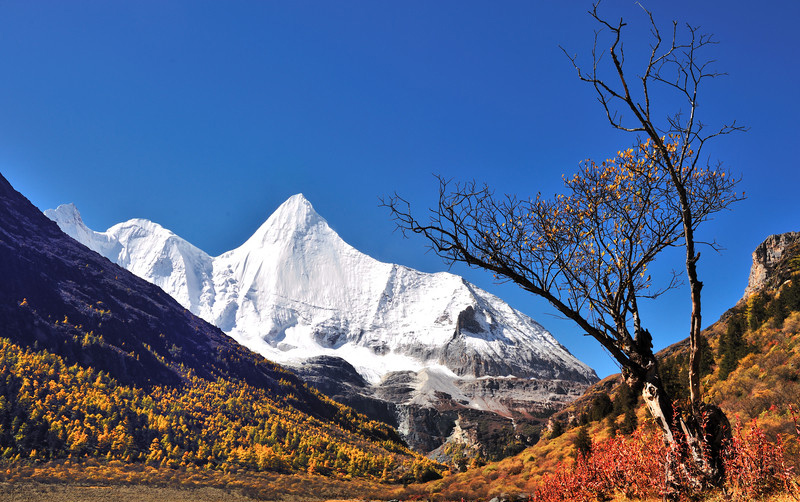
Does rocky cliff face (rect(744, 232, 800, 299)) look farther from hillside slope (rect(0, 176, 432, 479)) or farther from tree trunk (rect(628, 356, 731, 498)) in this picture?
tree trunk (rect(628, 356, 731, 498))

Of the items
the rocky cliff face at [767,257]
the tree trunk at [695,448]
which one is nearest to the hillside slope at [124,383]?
the tree trunk at [695,448]

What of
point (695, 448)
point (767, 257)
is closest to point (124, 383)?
point (695, 448)

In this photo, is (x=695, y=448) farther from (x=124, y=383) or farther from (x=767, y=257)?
(x=767, y=257)

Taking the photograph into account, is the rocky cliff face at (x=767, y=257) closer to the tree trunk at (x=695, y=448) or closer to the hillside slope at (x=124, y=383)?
the hillside slope at (x=124, y=383)

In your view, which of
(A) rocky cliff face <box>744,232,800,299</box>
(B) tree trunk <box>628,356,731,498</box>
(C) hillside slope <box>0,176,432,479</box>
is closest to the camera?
(B) tree trunk <box>628,356,731,498</box>

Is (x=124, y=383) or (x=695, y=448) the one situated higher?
(x=695, y=448)

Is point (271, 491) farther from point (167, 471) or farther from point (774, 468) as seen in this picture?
point (774, 468)

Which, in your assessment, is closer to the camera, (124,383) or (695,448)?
(695,448)

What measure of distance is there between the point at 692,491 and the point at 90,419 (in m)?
71.3

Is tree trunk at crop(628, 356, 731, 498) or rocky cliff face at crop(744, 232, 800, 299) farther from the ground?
rocky cliff face at crop(744, 232, 800, 299)

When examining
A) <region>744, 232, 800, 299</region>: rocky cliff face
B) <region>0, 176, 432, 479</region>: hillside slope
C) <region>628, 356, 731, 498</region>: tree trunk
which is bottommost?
<region>0, 176, 432, 479</region>: hillside slope

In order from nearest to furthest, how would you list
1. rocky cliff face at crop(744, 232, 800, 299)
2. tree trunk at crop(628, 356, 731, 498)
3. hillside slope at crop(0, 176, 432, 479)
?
tree trunk at crop(628, 356, 731, 498) → hillside slope at crop(0, 176, 432, 479) → rocky cliff face at crop(744, 232, 800, 299)

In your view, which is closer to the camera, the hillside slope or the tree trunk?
the tree trunk

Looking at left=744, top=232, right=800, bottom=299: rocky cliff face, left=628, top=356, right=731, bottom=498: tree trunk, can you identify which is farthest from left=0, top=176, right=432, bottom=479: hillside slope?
left=744, top=232, right=800, bottom=299: rocky cliff face
